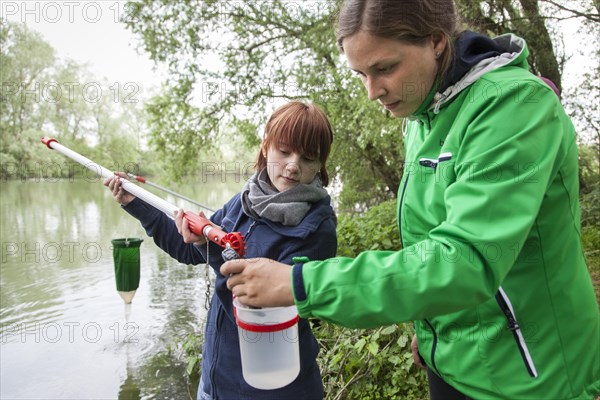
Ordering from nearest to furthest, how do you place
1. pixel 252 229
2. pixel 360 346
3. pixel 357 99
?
pixel 252 229 < pixel 360 346 < pixel 357 99

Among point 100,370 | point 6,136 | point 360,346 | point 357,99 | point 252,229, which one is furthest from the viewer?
point 6,136

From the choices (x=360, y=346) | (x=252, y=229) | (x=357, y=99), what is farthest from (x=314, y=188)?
(x=357, y=99)

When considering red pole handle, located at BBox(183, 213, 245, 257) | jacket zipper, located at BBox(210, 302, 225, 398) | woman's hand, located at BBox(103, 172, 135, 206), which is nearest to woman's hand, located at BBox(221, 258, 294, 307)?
red pole handle, located at BBox(183, 213, 245, 257)

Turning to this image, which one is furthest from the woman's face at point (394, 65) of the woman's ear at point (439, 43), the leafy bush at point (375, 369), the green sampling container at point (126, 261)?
the green sampling container at point (126, 261)

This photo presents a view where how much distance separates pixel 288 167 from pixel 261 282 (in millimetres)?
935

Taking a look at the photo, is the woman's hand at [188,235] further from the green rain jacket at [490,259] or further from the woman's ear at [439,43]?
the woman's ear at [439,43]

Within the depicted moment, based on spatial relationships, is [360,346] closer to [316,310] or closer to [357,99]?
[316,310]

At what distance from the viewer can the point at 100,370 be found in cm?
522

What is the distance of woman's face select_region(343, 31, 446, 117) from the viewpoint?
1.26 m

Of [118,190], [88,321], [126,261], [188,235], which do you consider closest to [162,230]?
[118,190]

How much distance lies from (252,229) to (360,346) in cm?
185

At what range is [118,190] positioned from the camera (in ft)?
7.41

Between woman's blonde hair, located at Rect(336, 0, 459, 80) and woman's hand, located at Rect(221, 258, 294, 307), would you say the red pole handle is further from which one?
woman's blonde hair, located at Rect(336, 0, 459, 80)

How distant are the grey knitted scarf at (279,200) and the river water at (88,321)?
Result: 338cm
